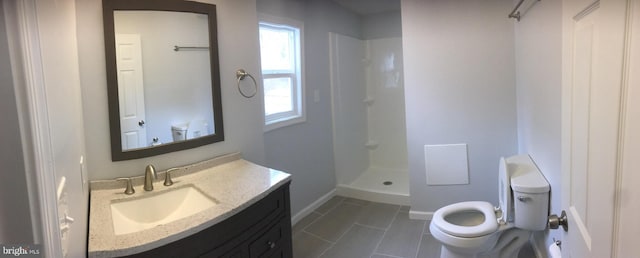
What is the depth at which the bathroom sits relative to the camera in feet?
5.48

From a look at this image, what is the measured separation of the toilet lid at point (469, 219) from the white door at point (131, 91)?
1776 mm

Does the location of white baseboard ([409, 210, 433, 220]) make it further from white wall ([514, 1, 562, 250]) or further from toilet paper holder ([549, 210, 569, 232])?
toilet paper holder ([549, 210, 569, 232])

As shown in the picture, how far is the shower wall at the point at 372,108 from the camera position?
13.1 ft

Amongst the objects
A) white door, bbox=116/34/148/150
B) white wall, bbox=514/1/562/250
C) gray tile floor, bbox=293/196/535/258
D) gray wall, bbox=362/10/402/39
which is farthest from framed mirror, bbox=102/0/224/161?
gray wall, bbox=362/10/402/39

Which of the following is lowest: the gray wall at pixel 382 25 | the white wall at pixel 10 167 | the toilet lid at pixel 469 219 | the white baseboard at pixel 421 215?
the white baseboard at pixel 421 215

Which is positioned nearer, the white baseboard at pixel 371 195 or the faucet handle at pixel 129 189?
the faucet handle at pixel 129 189

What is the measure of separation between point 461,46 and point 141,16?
231 centimetres

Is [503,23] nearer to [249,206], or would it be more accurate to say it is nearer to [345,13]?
[345,13]

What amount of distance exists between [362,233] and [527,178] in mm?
1368

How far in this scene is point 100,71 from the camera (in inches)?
65.9

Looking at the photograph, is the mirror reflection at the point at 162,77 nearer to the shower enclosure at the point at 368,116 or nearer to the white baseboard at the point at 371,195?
the shower enclosure at the point at 368,116

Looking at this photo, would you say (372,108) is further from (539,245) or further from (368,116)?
(539,245)

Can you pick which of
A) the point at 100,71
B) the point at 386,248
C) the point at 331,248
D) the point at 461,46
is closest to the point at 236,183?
the point at 100,71

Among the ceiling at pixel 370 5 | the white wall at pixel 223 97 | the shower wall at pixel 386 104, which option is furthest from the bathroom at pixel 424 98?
the shower wall at pixel 386 104
